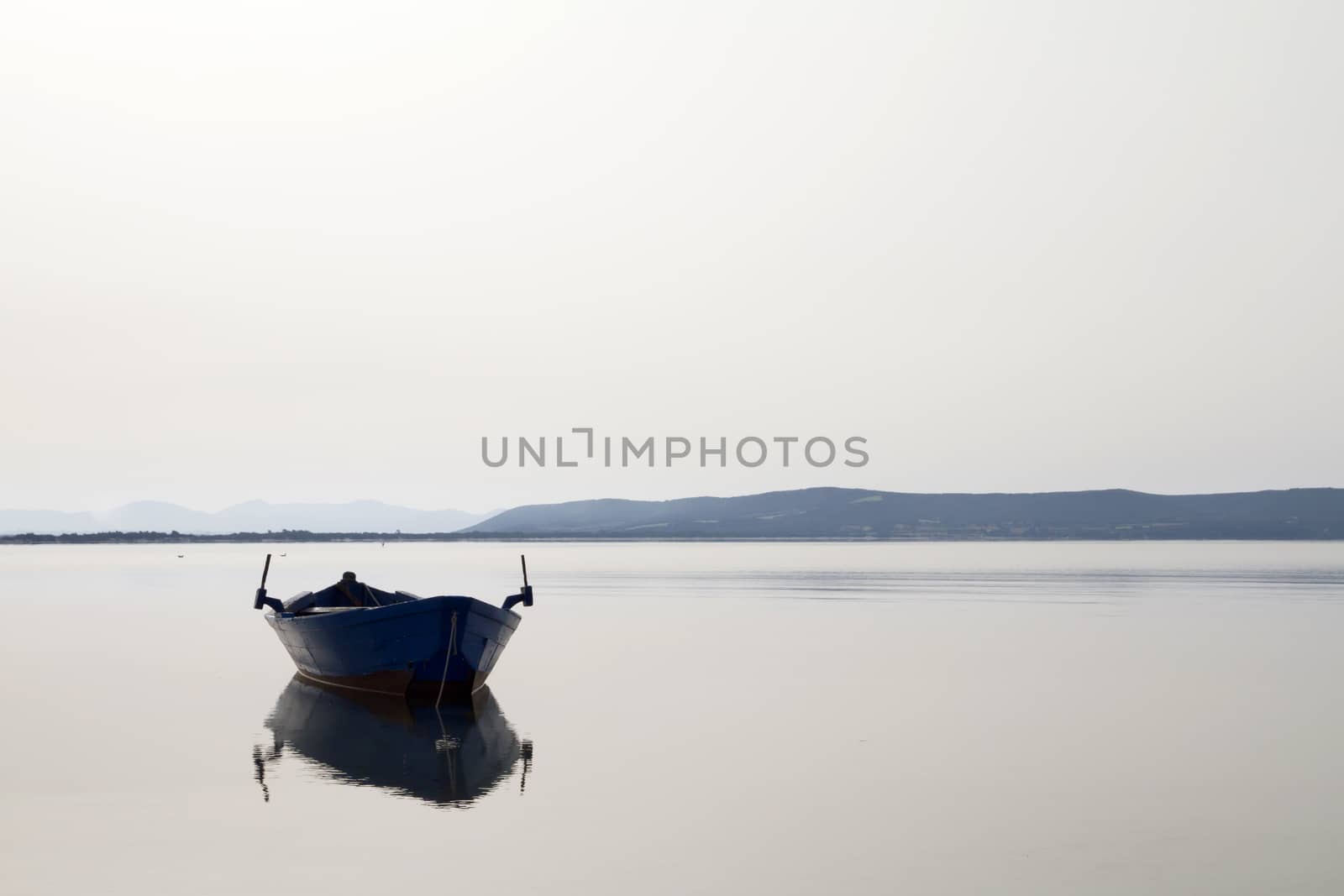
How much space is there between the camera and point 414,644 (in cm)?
2836

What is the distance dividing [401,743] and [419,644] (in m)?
5.22

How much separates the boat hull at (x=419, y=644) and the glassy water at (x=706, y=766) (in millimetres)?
846

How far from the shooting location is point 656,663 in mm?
35875

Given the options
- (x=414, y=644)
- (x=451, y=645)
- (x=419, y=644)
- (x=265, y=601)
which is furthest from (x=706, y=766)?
(x=265, y=601)

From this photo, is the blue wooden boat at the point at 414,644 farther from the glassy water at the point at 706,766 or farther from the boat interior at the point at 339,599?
the boat interior at the point at 339,599

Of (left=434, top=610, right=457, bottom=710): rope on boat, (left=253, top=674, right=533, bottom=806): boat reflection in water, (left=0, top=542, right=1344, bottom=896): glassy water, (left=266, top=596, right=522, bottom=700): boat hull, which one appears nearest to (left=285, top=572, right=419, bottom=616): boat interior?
(left=0, top=542, right=1344, bottom=896): glassy water

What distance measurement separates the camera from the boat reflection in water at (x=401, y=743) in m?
19.4

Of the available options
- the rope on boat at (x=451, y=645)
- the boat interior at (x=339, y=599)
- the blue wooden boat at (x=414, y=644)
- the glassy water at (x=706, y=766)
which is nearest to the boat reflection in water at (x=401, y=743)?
the glassy water at (x=706, y=766)

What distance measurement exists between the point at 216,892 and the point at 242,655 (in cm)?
2677

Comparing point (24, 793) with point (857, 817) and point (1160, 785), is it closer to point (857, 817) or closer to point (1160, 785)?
point (857, 817)

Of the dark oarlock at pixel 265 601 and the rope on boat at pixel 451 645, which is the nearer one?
the rope on boat at pixel 451 645

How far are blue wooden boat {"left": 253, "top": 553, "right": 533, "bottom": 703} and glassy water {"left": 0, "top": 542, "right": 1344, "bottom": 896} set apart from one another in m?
0.85

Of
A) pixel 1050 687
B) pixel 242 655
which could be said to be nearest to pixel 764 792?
pixel 1050 687

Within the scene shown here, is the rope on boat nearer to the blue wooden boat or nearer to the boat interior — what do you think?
the blue wooden boat
